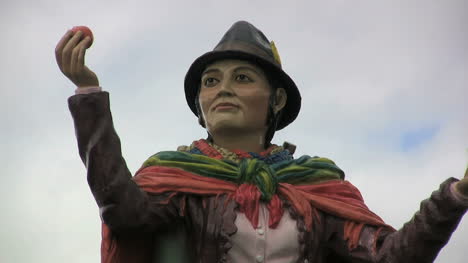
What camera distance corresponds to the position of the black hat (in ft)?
22.4

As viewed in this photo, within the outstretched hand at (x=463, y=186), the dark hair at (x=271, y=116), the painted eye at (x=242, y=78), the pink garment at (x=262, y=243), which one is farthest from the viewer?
the dark hair at (x=271, y=116)

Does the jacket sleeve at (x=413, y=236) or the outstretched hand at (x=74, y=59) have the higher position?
the outstretched hand at (x=74, y=59)

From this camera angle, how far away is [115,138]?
19.2ft

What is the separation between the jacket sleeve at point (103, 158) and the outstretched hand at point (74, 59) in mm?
107

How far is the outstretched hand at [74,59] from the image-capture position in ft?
19.1

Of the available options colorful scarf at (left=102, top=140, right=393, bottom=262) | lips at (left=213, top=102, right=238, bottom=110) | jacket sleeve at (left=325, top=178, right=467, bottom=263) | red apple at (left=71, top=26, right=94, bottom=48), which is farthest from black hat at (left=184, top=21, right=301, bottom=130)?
red apple at (left=71, top=26, right=94, bottom=48)

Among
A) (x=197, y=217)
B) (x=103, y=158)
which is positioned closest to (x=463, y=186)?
(x=197, y=217)

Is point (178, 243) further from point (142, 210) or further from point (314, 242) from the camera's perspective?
point (314, 242)

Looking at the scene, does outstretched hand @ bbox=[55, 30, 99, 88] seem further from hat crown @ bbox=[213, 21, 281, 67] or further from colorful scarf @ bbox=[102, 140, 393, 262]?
hat crown @ bbox=[213, 21, 281, 67]

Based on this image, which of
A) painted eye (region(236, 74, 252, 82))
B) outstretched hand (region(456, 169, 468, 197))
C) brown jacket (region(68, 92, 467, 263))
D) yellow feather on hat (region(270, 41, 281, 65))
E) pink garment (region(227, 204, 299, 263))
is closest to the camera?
outstretched hand (region(456, 169, 468, 197))

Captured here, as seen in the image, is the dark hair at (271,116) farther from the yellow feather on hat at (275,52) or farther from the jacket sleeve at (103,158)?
the jacket sleeve at (103,158)

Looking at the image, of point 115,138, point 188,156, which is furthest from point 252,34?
point 115,138

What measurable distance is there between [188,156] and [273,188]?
0.60 m

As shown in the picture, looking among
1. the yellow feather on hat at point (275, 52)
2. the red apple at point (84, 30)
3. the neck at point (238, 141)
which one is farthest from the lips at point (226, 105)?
the red apple at point (84, 30)
